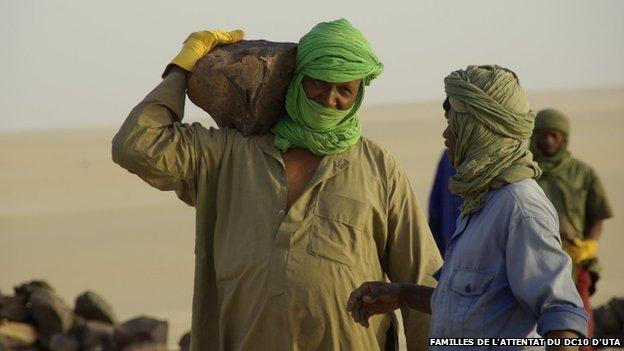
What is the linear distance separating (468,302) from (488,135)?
493mm

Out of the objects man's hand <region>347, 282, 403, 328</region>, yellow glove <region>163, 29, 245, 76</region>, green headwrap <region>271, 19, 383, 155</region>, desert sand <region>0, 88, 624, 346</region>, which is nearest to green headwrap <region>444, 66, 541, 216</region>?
man's hand <region>347, 282, 403, 328</region>

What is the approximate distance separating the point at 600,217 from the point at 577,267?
18.5 inches

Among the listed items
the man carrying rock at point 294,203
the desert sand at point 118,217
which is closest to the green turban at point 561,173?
the man carrying rock at point 294,203

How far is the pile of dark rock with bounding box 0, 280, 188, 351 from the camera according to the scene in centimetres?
984

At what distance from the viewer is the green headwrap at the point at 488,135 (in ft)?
14.8

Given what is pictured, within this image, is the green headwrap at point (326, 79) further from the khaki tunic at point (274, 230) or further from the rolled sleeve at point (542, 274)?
the rolled sleeve at point (542, 274)

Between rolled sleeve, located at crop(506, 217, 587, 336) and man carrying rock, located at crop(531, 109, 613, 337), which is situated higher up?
rolled sleeve, located at crop(506, 217, 587, 336)

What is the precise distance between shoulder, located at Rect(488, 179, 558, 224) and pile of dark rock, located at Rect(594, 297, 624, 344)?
20.3 feet

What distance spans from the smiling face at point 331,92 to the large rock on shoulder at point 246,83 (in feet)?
0.45

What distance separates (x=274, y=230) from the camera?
589 centimetres

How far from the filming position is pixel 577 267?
9398mm

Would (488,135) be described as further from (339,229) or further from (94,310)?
(94,310)

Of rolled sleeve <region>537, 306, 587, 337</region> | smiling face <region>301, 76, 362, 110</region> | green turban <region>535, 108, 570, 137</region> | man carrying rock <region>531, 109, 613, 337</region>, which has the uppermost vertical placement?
smiling face <region>301, 76, 362, 110</region>

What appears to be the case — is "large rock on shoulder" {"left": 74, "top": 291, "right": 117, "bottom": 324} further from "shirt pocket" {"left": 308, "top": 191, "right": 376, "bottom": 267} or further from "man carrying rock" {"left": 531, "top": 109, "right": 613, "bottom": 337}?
"shirt pocket" {"left": 308, "top": 191, "right": 376, "bottom": 267}
